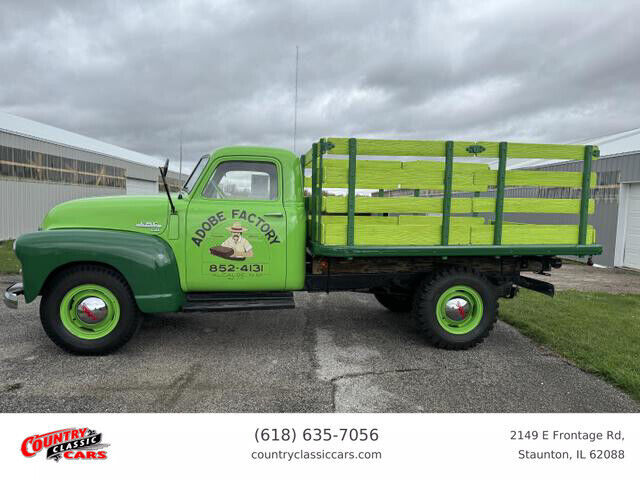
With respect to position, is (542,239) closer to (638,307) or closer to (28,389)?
(638,307)

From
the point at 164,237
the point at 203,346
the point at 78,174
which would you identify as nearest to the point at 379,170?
the point at 164,237

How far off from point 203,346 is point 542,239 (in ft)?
12.9

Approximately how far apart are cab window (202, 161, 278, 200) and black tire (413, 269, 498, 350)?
6.46 ft

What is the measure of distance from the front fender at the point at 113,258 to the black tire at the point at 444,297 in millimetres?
2633

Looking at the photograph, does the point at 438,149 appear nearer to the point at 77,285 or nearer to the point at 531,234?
the point at 531,234

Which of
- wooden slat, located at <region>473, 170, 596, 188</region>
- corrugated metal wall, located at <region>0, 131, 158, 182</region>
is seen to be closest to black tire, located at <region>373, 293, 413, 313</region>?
wooden slat, located at <region>473, 170, 596, 188</region>

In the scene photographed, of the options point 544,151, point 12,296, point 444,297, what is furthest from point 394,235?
point 12,296

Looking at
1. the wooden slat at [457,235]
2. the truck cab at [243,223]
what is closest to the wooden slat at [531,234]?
the wooden slat at [457,235]

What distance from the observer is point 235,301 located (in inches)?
173

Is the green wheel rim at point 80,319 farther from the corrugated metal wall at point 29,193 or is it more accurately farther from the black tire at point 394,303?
the corrugated metal wall at point 29,193

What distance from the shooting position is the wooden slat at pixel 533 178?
14.7 feet

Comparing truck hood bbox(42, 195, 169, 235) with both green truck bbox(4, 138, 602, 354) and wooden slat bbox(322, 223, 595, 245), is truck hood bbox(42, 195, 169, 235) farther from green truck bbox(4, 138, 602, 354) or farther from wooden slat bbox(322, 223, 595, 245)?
wooden slat bbox(322, 223, 595, 245)

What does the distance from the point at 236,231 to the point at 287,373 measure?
151 cm

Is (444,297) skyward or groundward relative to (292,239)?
groundward
